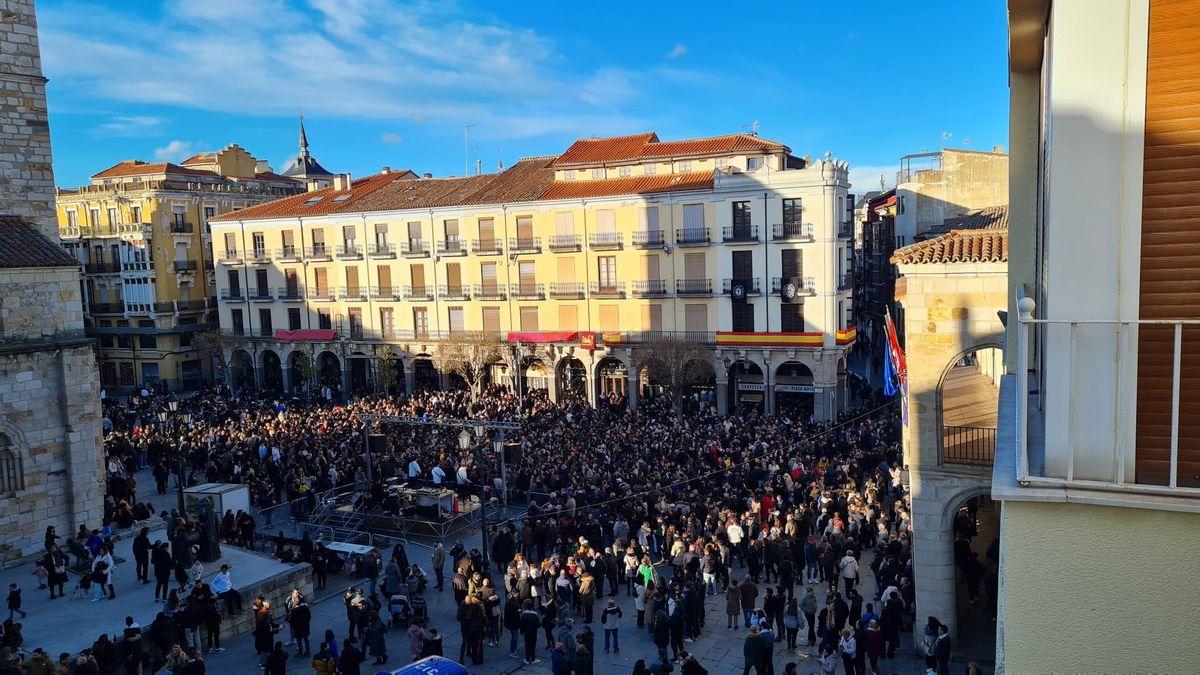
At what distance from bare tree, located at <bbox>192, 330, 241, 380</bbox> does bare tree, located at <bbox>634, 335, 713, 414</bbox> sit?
25955 millimetres

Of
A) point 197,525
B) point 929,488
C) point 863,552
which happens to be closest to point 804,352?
point 863,552

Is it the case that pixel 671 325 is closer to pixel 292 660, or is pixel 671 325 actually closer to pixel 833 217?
pixel 833 217

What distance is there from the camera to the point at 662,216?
124 feet

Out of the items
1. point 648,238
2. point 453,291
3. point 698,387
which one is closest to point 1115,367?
point 648,238

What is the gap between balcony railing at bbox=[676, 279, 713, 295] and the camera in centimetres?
3703

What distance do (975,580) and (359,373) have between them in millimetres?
37361

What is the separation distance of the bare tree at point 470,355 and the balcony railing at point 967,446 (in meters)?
27.9

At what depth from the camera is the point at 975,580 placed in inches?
588

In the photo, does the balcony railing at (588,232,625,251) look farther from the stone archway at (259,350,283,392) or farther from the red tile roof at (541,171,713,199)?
the stone archway at (259,350,283,392)

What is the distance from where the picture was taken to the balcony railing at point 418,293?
1687 inches

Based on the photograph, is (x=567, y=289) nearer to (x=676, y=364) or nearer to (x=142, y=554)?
(x=676, y=364)

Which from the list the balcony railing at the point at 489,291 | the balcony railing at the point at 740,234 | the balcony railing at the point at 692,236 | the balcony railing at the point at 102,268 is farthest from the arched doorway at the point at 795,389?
the balcony railing at the point at 102,268

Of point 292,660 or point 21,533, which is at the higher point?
point 21,533

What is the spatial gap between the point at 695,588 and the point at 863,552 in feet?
19.3
